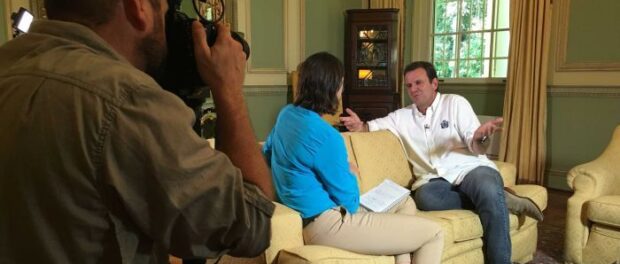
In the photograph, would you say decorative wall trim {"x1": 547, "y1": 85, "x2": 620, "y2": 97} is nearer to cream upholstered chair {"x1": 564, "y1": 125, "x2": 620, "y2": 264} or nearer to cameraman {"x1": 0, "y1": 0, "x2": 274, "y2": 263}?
cream upholstered chair {"x1": 564, "y1": 125, "x2": 620, "y2": 264}

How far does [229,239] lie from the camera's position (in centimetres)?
60

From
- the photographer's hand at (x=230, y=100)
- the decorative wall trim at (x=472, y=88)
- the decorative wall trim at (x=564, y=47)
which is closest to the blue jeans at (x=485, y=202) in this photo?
the photographer's hand at (x=230, y=100)

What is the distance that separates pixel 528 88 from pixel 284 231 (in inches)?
130

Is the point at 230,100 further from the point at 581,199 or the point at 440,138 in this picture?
the point at 581,199

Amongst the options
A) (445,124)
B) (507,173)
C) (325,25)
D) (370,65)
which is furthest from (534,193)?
(325,25)

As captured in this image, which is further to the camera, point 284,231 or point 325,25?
point 325,25

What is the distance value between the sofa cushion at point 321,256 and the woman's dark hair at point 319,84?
1.74 feet

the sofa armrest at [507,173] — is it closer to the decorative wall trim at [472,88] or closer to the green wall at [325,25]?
the decorative wall trim at [472,88]

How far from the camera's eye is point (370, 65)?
4.82 meters

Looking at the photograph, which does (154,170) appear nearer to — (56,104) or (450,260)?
(56,104)

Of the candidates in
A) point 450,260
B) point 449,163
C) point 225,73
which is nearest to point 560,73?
point 449,163

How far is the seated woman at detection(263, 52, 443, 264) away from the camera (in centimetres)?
170

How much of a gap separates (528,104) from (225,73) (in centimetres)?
407

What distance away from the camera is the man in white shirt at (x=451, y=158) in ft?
7.11
